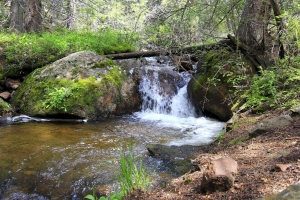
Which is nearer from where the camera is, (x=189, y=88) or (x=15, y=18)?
(x=189, y=88)

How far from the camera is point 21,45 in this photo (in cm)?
950

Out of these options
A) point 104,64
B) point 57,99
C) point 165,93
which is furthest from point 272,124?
point 104,64

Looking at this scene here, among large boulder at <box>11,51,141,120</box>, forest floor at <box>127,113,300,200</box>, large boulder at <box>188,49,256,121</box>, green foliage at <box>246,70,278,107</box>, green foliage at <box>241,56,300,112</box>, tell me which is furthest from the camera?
large boulder at <box>11,51,141,120</box>

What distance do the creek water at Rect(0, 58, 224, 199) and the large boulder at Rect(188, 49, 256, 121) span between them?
1.64 feet

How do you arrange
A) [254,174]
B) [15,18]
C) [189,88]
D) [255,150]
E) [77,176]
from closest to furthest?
1. [254,174]
2. [255,150]
3. [77,176]
4. [189,88]
5. [15,18]

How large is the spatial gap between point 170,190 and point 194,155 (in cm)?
203

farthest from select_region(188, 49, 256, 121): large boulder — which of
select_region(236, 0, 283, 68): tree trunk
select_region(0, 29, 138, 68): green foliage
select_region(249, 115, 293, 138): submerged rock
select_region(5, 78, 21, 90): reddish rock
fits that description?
select_region(5, 78, 21, 90): reddish rock

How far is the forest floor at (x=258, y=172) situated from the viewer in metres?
2.12

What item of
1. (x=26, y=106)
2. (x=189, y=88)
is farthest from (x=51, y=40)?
(x=189, y=88)

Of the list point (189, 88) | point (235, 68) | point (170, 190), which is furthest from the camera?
point (189, 88)

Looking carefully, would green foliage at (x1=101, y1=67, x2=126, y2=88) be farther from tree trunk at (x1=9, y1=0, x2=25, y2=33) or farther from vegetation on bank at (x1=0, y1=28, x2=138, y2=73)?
tree trunk at (x1=9, y1=0, x2=25, y2=33)

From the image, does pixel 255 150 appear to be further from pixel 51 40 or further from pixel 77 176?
pixel 51 40

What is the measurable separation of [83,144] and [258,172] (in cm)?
427

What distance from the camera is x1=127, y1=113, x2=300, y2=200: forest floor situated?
6.95ft
